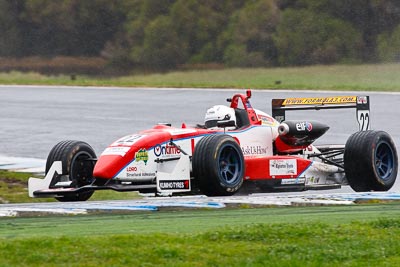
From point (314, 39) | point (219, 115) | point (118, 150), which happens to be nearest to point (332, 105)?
point (219, 115)

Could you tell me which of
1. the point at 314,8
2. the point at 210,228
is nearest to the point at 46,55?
the point at 314,8

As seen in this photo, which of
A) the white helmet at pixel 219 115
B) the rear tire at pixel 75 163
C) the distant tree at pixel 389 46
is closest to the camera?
the rear tire at pixel 75 163

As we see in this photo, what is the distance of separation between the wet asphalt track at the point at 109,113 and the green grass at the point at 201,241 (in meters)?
10.4

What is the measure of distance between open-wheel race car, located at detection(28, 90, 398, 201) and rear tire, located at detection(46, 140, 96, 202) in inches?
0.5

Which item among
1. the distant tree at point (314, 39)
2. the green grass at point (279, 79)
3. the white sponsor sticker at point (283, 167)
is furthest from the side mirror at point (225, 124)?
the distant tree at point (314, 39)

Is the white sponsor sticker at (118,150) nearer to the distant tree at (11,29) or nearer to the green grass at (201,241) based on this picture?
the green grass at (201,241)

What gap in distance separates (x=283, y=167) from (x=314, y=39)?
19.8 metres

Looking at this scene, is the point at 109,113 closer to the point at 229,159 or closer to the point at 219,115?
the point at 219,115

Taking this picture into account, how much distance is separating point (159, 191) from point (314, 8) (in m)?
22.2

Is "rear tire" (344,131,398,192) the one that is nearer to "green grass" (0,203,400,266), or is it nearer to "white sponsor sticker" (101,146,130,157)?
"white sponsor sticker" (101,146,130,157)

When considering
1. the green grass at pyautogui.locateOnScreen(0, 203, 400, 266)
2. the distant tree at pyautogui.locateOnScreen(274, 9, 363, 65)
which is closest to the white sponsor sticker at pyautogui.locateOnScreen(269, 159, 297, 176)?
the green grass at pyautogui.locateOnScreen(0, 203, 400, 266)

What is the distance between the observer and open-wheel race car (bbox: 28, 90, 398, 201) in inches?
508

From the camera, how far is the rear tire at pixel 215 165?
12727 mm

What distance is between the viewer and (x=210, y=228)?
8961 mm
